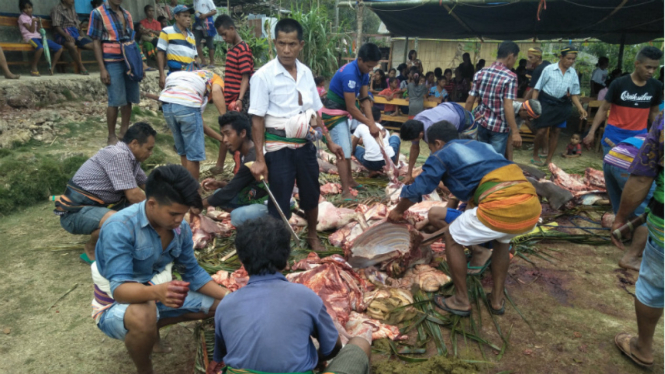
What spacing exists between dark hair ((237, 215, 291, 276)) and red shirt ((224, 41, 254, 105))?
393 centimetres

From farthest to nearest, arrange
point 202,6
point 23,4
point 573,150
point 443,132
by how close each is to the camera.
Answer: point 202,6 → point 573,150 → point 23,4 → point 443,132

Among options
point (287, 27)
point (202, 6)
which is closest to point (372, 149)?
point (287, 27)

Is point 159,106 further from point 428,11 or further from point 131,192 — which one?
point 428,11

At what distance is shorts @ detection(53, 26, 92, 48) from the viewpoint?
806 centimetres

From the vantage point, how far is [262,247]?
1.92 metres

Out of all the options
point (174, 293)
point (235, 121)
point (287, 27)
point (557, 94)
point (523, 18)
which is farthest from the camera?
point (523, 18)

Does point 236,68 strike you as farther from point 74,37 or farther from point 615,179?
point 74,37

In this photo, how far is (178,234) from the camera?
2.50 meters

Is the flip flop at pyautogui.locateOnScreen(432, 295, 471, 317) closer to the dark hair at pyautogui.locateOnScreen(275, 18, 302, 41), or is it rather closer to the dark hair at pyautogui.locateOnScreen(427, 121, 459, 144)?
the dark hair at pyautogui.locateOnScreen(427, 121, 459, 144)

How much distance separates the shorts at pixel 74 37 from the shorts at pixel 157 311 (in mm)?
7702

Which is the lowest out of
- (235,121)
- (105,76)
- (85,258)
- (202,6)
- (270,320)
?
(85,258)

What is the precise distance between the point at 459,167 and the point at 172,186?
6.55ft

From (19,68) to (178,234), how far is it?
7.37 metres

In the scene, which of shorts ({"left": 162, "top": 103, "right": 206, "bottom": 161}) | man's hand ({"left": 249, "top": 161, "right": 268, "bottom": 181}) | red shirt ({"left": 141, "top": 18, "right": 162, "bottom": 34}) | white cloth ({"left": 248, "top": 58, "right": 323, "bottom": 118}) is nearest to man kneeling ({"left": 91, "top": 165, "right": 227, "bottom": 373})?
man's hand ({"left": 249, "top": 161, "right": 268, "bottom": 181})
